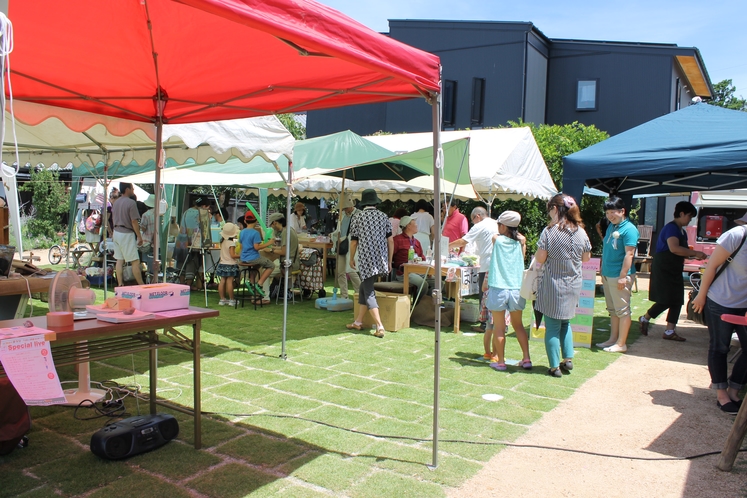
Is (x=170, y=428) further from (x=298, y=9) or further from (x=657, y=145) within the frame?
(x=657, y=145)

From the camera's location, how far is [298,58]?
3.53 m

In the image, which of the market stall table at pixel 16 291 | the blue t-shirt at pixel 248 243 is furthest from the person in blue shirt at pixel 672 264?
the market stall table at pixel 16 291

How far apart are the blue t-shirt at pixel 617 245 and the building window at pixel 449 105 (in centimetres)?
1264

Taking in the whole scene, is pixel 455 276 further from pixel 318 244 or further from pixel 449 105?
pixel 449 105

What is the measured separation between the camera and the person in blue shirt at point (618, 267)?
6418 millimetres

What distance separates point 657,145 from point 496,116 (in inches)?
480

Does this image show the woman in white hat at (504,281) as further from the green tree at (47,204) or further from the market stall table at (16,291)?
the green tree at (47,204)

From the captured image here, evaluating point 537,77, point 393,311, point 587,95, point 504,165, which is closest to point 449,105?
point 537,77

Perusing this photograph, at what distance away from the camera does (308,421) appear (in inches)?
158

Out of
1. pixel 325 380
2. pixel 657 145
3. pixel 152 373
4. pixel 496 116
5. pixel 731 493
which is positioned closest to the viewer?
pixel 731 493

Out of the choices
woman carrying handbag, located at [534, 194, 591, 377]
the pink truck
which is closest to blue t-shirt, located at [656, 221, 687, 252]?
woman carrying handbag, located at [534, 194, 591, 377]

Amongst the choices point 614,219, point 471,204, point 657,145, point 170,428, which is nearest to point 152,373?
point 170,428

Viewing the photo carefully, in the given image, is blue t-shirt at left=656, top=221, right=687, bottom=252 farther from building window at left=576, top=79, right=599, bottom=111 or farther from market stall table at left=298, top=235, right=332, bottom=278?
building window at left=576, top=79, right=599, bottom=111

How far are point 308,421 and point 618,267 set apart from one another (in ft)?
14.6
